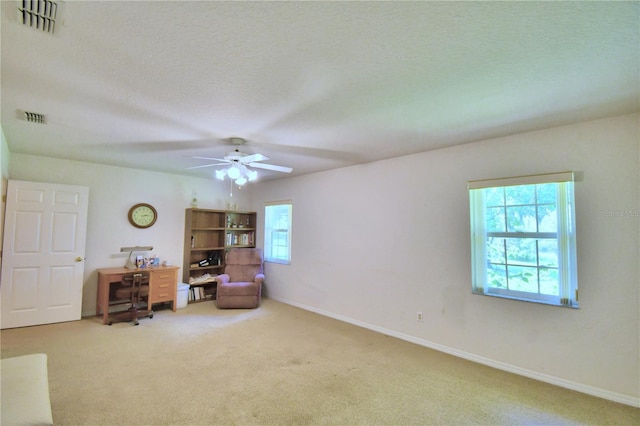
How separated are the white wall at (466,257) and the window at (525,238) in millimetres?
86

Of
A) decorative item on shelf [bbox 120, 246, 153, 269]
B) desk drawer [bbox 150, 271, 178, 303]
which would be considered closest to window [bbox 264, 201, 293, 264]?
desk drawer [bbox 150, 271, 178, 303]

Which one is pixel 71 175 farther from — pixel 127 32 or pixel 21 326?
pixel 127 32

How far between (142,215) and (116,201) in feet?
1.44

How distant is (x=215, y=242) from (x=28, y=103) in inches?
154

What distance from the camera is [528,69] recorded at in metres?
1.76

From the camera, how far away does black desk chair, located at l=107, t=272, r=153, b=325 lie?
4141 mm

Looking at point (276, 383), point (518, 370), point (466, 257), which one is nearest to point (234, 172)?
point (276, 383)

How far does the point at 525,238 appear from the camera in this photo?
9.51 ft

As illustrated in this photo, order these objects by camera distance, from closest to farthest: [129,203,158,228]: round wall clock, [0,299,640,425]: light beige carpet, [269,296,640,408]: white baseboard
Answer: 1. [0,299,640,425]: light beige carpet
2. [269,296,640,408]: white baseboard
3. [129,203,158,228]: round wall clock

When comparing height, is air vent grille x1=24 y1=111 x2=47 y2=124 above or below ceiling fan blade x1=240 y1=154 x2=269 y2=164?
above

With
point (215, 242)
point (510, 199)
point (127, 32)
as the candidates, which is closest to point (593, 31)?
point (510, 199)

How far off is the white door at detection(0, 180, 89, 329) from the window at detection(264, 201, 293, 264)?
2.96 metres

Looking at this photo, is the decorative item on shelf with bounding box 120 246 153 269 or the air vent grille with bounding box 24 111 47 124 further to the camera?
the decorative item on shelf with bounding box 120 246 153 269

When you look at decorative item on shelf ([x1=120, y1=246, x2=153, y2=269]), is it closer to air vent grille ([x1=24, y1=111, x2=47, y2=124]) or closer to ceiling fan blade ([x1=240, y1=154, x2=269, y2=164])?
air vent grille ([x1=24, y1=111, x2=47, y2=124])
